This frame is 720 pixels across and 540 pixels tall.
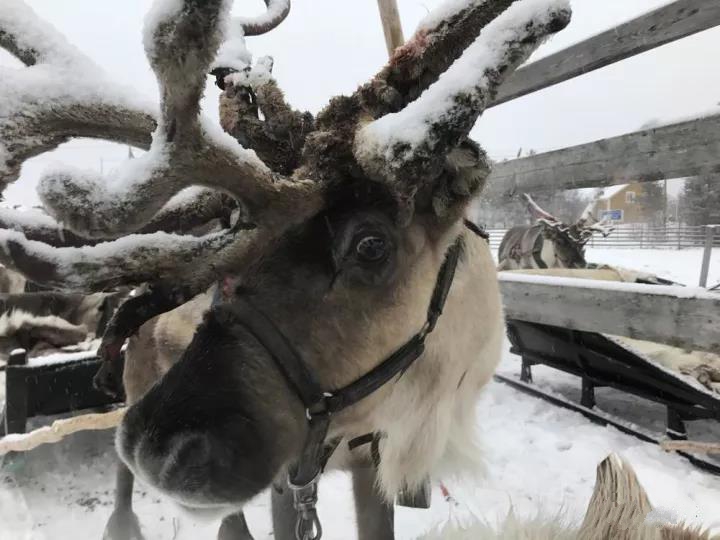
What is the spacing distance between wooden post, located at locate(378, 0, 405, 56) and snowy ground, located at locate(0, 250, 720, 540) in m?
2.09

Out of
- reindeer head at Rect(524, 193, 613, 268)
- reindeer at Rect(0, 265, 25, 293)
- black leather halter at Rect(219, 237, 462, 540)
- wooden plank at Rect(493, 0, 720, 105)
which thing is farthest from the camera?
reindeer head at Rect(524, 193, 613, 268)

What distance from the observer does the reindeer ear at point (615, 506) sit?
120 cm

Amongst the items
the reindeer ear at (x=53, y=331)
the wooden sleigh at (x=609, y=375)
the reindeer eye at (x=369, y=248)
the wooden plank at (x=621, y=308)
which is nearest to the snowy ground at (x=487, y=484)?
the wooden sleigh at (x=609, y=375)

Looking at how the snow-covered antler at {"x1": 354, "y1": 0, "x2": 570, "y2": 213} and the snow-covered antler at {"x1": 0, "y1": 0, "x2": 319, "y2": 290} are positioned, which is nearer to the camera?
the snow-covered antler at {"x1": 0, "y1": 0, "x2": 319, "y2": 290}

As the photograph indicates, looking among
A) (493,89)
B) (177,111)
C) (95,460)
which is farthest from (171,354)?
(95,460)

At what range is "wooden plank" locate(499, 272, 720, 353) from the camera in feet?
9.09

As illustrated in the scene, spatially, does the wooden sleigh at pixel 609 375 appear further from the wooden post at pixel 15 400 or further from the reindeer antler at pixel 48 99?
the wooden post at pixel 15 400

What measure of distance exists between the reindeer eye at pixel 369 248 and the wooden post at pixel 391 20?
120cm

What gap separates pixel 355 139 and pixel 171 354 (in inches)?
57.6

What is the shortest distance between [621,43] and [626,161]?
0.78 m

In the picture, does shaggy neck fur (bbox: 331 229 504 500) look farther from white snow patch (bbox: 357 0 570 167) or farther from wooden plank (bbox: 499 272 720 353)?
wooden plank (bbox: 499 272 720 353)

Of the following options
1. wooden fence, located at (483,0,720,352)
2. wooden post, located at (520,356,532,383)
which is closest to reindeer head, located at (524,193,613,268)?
wooden post, located at (520,356,532,383)

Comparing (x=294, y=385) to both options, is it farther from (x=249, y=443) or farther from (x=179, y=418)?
(x=179, y=418)

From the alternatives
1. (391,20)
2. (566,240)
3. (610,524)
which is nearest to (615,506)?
(610,524)
